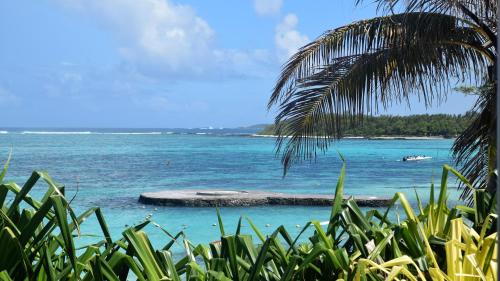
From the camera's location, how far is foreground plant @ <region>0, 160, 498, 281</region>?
1511 millimetres

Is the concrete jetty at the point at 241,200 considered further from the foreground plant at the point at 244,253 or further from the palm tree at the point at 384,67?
the foreground plant at the point at 244,253

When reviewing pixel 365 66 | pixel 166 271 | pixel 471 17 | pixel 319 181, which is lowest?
pixel 319 181

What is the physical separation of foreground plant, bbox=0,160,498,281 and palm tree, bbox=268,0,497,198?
315 cm

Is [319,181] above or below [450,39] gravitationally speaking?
below

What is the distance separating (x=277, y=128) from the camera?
5.32 m

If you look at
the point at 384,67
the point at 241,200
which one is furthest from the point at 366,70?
the point at 241,200

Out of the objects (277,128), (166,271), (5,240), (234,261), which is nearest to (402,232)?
(234,261)

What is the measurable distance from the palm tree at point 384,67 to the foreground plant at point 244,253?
3.15m

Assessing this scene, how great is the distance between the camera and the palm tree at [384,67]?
4750mm

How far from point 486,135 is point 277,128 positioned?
1.67 metres

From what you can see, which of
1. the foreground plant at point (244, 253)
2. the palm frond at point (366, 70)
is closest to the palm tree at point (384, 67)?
the palm frond at point (366, 70)

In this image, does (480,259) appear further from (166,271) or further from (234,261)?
(166,271)

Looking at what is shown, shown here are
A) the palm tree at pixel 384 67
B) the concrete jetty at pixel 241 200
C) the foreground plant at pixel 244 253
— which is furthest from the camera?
the concrete jetty at pixel 241 200

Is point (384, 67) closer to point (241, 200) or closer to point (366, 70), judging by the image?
point (366, 70)
